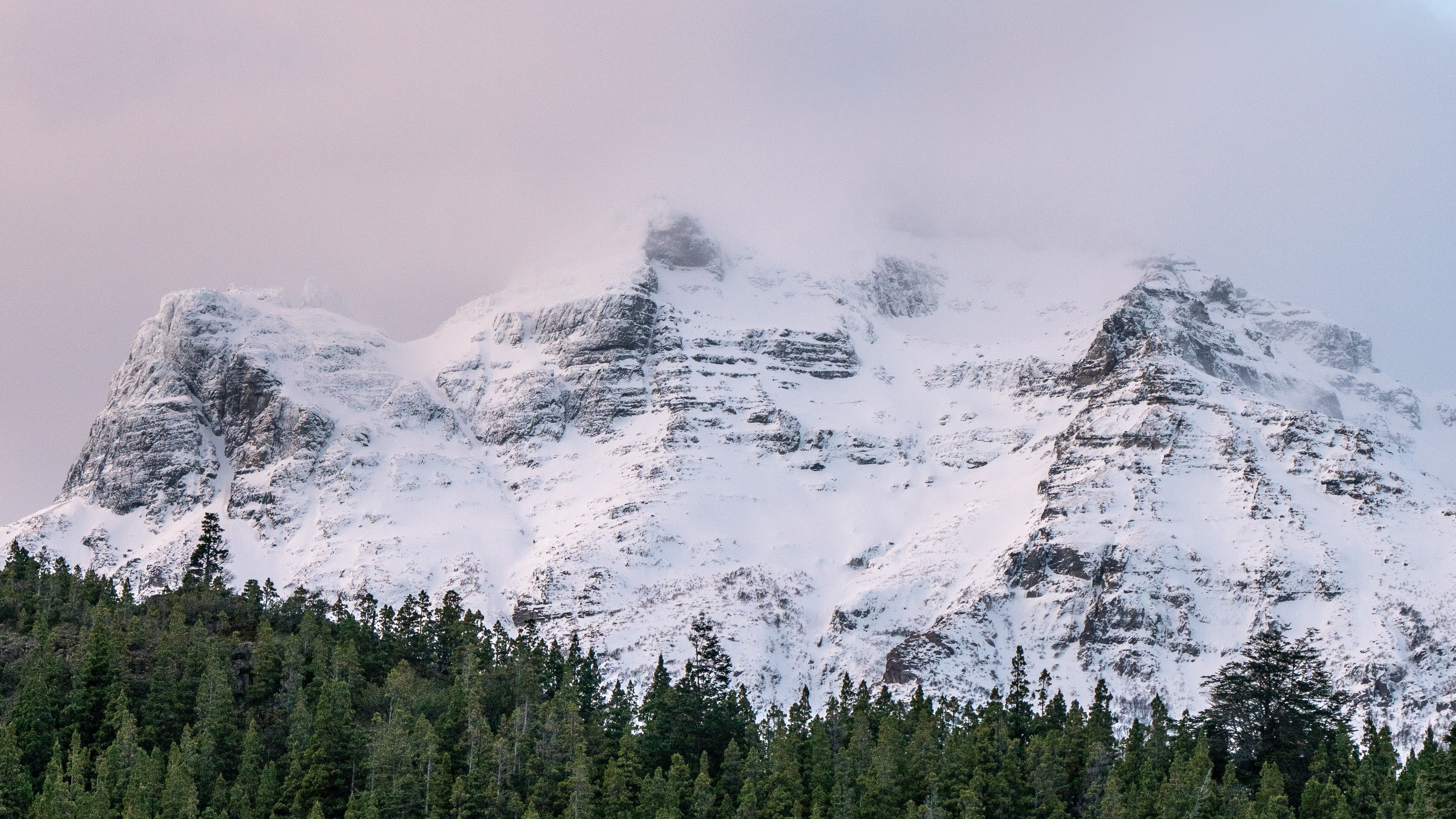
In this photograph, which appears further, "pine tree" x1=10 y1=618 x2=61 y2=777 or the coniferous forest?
"pine tree" x1=10 y1=618 x2=61 y2=777

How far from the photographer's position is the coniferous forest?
415ft

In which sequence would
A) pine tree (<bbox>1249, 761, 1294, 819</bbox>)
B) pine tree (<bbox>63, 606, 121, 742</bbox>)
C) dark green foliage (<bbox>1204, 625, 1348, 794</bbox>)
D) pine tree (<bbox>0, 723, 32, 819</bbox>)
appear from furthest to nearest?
pine tree (<bbox>63, 606, 121, 742</bbox>)
dark green foliage (<bbox>1204, 625, 1348, 794</bbox>)
pine tree (<bbox>0, 723, 32, 819</bbox>)
pine tree (<bbox>1249, 761, 1294, 819</bbox>)

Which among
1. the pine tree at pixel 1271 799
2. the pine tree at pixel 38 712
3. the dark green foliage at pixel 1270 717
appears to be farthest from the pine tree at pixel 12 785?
the dark green foliage at pixel 1270 717

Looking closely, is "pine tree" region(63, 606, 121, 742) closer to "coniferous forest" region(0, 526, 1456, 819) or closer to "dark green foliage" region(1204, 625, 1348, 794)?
"coniferous forest" region(0, 526, 1456, 819)

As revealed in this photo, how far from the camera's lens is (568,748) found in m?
141

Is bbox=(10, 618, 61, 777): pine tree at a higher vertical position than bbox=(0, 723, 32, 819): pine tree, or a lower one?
higher

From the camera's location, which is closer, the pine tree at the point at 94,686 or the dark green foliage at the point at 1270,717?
the dark green foliage at the point at 1270,717

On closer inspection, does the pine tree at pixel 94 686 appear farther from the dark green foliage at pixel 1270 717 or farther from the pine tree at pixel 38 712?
the dark green foliage at pixel 1270 717

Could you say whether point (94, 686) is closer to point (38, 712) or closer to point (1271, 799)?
point (38, 712)

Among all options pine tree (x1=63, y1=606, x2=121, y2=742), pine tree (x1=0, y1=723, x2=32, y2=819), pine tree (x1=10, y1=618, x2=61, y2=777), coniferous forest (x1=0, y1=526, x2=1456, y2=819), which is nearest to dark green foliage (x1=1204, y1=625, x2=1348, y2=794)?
coniferous forest (x1=0, y1=526, x2=1456, y2=819)

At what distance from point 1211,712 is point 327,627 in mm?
94034

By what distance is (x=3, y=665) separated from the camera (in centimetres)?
15562

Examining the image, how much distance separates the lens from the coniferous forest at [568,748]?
415 ft

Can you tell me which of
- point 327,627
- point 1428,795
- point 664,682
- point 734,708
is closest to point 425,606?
point 327,627
